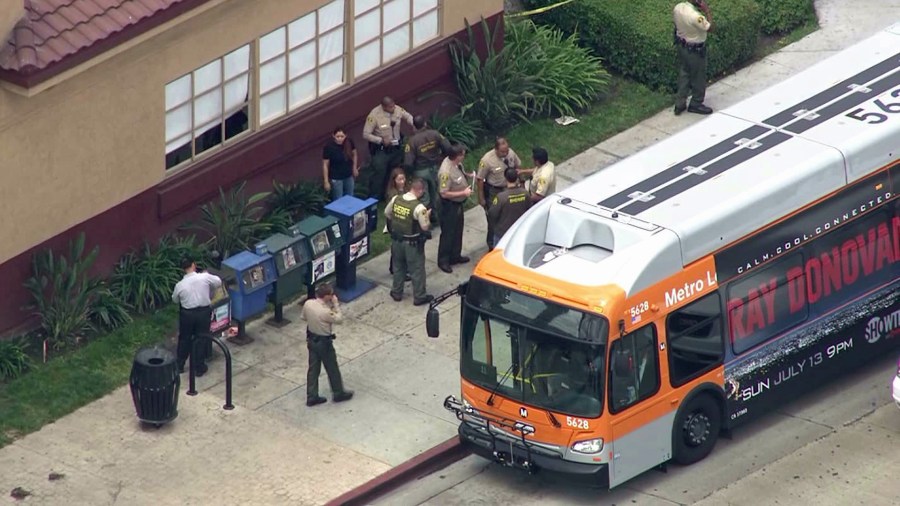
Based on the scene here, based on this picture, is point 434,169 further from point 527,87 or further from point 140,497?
point 140,497

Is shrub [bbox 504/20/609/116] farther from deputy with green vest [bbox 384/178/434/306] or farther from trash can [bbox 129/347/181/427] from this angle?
trash can [bbox 129/347/181/427]

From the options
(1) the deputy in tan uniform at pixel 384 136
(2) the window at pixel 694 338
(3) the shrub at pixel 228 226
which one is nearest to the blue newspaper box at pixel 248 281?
(3) the shrub at pixel 228 226

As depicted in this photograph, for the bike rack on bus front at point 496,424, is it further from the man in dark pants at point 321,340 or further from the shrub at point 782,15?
the shrub at point 782,15

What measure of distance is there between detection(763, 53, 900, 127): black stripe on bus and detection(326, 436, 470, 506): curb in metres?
5.18

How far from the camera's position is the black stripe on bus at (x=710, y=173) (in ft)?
72.5

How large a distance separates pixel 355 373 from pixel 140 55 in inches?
183

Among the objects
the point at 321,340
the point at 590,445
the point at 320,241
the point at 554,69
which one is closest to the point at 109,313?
the point at 320,241

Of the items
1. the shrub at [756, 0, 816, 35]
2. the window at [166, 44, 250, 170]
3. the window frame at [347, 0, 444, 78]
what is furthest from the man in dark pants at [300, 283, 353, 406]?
the shrub at [756, 0, 816, 35]

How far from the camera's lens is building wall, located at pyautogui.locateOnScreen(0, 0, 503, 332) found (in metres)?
24.2

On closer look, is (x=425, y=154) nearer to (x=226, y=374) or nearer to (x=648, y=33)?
(x=226, y=374)

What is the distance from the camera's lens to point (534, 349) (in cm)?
Answer: 2134

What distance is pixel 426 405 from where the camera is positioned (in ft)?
78.2

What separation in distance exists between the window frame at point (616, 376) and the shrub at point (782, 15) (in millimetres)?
12530

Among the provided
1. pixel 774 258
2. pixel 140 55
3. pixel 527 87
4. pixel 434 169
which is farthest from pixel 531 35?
pixel 774 258
